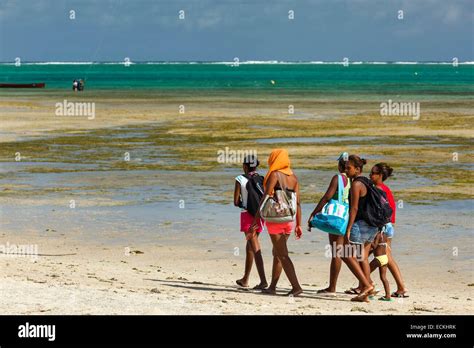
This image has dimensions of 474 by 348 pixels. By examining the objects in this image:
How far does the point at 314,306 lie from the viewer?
1058 centimetres

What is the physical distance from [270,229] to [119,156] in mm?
17836

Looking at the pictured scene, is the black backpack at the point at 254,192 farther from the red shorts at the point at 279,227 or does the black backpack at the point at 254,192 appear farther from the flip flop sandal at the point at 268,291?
the flip flop sandal at the point at 268,291

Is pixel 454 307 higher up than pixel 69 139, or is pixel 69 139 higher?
pixel 69 139

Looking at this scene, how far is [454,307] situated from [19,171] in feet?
51.6

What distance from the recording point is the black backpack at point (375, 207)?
422 inches

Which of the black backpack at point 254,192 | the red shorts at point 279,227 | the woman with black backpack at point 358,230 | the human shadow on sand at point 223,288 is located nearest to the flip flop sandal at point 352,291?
the human shadow on sand at point 223,288

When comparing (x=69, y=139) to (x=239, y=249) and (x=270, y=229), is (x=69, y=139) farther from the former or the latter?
(x=270, y=229)

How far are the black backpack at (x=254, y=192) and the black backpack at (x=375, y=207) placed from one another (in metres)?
1.21

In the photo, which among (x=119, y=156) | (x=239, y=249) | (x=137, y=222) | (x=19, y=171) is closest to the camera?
(x=239, y=249)

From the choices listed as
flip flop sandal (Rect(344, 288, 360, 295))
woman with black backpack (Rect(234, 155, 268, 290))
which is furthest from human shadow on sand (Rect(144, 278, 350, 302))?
woman with black backpack (Rect(234, 155, 268, 290))

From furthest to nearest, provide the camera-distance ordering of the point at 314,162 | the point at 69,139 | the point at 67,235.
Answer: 1. the point at 69,139
2. the point at 314,162
3. the point at 67,235

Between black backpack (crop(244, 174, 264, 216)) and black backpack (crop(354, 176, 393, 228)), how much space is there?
1206 mm
